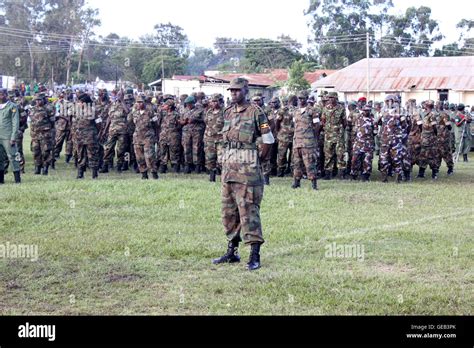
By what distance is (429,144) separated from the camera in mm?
16047

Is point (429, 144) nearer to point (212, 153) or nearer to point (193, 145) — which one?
point (212, 153)

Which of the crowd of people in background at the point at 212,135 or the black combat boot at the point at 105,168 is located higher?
the crowd of people in background at the point at 212,135

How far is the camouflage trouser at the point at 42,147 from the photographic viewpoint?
15156 mm

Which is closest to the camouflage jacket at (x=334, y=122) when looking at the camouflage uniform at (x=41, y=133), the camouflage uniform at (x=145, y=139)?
the camouflage uniform at (x=145, y=139)

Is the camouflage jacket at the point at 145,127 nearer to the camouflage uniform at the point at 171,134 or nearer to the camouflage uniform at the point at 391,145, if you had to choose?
the camouflage uniform at the point at 171,134

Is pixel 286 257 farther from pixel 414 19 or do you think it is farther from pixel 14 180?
pixel 414 19

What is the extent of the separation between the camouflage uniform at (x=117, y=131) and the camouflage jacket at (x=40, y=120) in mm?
1408

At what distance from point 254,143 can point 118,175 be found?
873 centimetres

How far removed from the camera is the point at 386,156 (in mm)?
15102

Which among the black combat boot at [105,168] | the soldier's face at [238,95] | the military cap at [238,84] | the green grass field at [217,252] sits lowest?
the green grass field at [217,252]

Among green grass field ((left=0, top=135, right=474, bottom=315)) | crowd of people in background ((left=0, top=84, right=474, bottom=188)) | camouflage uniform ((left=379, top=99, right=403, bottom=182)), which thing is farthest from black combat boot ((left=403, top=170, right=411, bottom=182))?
green grass field ((left=0, top=135, right=474, bottom=315))

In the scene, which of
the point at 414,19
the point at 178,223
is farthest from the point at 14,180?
the point at 414,19
